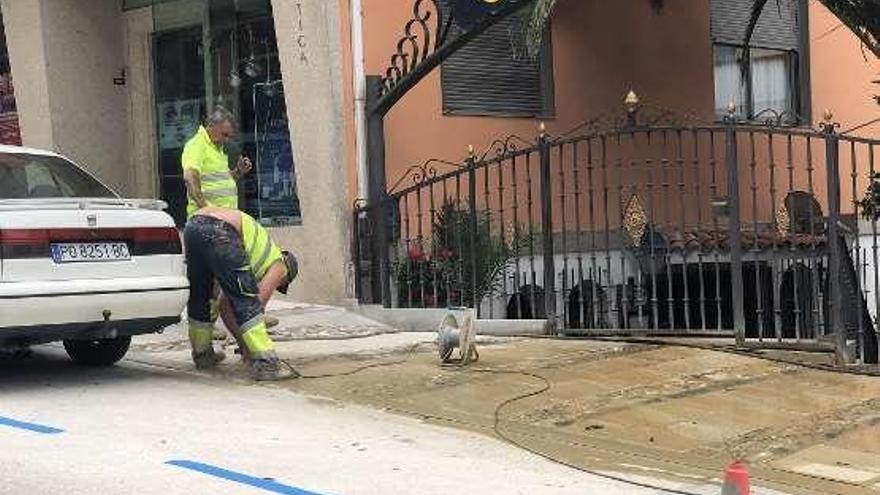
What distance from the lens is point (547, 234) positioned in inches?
401

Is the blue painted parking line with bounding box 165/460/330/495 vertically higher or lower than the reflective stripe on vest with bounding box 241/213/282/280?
lower

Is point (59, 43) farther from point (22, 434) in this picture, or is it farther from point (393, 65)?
point (22, 434)

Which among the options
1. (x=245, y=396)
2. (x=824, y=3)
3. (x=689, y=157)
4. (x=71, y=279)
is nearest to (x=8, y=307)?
(x=71, y=279)

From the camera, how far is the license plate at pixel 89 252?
7289 mm

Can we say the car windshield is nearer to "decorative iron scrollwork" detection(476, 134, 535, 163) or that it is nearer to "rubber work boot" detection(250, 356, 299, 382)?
"rubber work boot" detection(250, 356, 299, 382)

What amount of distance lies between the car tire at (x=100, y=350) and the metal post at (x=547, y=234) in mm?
3718

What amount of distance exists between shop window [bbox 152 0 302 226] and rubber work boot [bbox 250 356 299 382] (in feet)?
13.4

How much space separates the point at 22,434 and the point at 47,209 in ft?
5.57

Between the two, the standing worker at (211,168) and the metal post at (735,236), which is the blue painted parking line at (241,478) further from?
the metal post at (735,236)

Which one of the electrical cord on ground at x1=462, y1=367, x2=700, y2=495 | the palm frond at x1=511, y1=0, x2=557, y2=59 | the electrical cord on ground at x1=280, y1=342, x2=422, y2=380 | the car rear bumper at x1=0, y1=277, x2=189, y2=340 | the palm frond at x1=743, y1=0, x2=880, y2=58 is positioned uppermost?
the palm frond at x1=511, y1=0, x2=557, y2=59

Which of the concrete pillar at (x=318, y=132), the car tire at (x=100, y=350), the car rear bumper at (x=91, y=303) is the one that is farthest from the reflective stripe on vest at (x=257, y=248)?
the concrete pillar at (x=318, y=132)

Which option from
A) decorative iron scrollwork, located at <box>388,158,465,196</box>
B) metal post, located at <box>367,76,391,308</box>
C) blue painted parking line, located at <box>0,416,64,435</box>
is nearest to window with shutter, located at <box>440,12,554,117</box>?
decorative iron scrollwork, located at <box>388,158,465,196</box>

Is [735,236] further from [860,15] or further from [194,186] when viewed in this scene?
[194,186]

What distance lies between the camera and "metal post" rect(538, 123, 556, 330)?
9.92m
